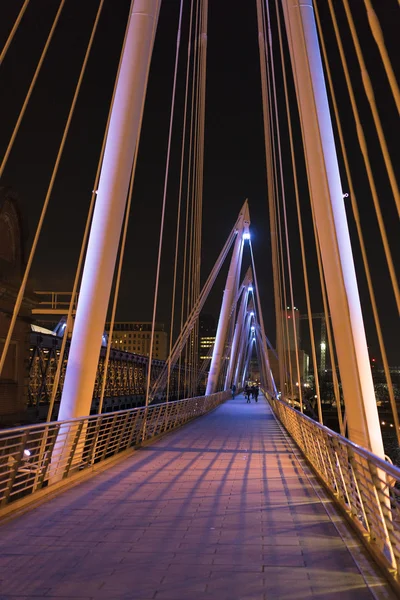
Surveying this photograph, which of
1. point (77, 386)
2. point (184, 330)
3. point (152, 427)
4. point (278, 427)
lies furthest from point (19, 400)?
point (77, 386)

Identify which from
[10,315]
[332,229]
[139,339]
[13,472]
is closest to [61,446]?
[13,472]

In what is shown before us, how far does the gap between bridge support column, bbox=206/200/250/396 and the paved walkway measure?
3069 cm

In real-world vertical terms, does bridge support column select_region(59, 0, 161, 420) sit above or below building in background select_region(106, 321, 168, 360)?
below

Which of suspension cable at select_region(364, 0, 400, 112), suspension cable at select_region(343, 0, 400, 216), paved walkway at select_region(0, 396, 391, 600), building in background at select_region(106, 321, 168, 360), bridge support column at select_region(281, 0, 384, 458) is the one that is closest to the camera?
paved walkway at select_region(0, 396, 391, 600)

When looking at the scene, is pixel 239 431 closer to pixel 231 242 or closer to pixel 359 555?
pixel 359 555

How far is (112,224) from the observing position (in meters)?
11.5

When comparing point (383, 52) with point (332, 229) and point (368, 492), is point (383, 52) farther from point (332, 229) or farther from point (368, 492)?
point (332, 229)

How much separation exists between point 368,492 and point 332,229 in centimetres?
448

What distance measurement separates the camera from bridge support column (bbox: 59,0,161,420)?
37.2 feet

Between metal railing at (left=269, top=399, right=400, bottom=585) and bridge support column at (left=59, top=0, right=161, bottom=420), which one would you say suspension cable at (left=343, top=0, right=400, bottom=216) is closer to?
metal railing at (left=269, top=399, right=400, bottom=585)

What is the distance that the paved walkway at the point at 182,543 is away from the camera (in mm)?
4906

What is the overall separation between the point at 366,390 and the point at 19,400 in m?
25.7

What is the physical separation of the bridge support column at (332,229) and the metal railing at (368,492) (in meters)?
0.59

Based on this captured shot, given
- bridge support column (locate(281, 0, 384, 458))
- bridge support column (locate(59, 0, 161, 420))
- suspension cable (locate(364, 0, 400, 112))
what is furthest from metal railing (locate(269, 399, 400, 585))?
bridge support column (locate(59, 0, 161, 420))
